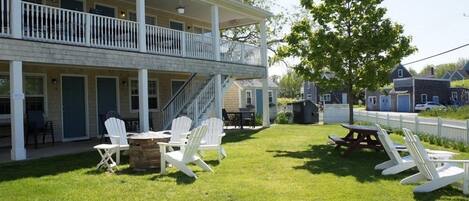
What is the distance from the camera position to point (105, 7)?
49.9 feet

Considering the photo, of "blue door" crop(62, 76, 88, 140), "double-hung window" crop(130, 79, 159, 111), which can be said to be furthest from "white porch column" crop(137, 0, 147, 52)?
"double-hung window" crop(130, 79, 159, 111)

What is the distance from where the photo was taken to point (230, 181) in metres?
7.43

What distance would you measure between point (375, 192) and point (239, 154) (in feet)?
15.6

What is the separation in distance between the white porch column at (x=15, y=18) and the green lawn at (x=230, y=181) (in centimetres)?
Answer: 284

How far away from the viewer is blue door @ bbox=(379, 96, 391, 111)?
56244 millimetres

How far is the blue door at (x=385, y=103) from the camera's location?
185 feet

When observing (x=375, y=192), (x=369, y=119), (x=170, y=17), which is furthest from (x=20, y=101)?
(x=369, y=119)

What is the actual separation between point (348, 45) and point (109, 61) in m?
6.65

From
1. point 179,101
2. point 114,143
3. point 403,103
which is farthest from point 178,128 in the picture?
point 403,103

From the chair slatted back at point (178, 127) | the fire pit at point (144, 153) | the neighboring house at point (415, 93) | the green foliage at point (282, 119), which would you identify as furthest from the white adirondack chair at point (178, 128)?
the neighboring house at point (415, 93)

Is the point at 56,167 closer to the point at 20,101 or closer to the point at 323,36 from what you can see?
the point at 20,101

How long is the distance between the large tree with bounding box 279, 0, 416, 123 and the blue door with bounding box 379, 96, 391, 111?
45.7 m

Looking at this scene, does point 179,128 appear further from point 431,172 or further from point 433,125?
point 433,125

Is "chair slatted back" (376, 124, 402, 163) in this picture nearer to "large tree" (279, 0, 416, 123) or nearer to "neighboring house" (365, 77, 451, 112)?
"large tree" (279, 0, 416, 123)
